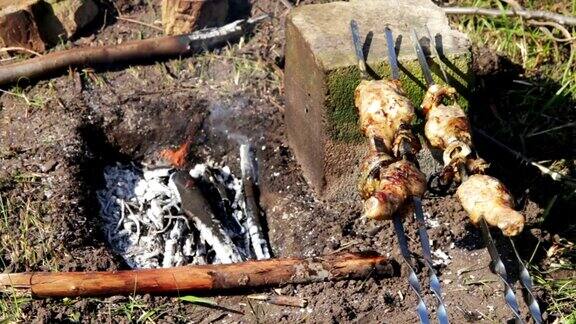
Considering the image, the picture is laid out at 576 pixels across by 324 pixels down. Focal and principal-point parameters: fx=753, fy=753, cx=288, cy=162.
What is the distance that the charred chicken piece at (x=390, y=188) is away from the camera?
3348 mm

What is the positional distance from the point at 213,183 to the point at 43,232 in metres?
1.21

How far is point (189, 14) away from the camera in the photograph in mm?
5922

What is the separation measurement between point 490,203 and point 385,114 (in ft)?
2.63

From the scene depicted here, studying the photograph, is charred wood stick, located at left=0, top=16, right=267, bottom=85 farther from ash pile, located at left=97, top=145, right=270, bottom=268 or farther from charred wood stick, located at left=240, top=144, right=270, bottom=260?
charred wood stick, located at left=240, top=144, right=270, bottom=260

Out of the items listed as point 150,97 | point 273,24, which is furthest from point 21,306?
point 273,24

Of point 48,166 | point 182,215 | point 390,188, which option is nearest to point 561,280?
point 390,188

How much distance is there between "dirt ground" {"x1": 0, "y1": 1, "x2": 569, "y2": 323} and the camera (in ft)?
13.8

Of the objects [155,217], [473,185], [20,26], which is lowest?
[155,217]

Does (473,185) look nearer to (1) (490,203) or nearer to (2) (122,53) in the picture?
(1) (490,203)

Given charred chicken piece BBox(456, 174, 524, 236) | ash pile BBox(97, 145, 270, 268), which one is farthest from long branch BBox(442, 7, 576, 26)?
charred chicken piece BBox(456, 174, 524, 236)

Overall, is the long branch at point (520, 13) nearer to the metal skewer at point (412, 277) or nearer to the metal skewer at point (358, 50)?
the metal skewer at point (358, 50)

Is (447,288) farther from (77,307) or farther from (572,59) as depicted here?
(572,59)

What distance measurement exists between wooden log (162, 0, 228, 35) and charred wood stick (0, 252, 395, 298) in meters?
2.42

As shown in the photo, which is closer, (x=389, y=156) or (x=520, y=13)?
(x=389, y=156)
